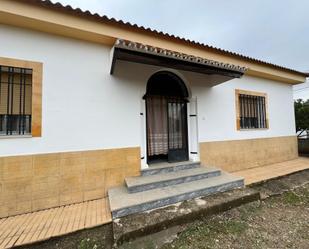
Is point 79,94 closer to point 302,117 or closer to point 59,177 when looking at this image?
point 59,177

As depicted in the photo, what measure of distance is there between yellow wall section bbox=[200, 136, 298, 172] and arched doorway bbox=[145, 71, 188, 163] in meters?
0.94

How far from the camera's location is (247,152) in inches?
285

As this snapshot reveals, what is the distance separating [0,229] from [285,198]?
22.5 ft

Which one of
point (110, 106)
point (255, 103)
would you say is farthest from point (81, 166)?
point (255, 103)

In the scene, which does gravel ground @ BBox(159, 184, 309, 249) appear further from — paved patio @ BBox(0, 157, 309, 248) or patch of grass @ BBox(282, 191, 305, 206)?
paved patio @ BBox(0, 157, 309, 248)

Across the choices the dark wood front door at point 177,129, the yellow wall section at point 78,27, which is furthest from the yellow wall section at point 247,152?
the yellow wall section at point 78,27

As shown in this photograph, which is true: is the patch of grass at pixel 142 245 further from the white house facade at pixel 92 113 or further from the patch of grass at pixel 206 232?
the white house facade at pixel 92 113

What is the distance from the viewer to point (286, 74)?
8.35 meters

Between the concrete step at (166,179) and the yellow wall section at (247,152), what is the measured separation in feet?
3.12

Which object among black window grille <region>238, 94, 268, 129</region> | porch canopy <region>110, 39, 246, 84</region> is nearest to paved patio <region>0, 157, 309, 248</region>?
porch canopy <region>110, 39, 246, 84</region>

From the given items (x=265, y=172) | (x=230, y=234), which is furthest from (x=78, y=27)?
(x=265, y=172)

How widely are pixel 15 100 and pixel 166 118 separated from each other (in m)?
4.27

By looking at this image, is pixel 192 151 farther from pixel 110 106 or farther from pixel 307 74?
pixel 307 74

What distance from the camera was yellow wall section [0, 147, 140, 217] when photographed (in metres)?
3.66
